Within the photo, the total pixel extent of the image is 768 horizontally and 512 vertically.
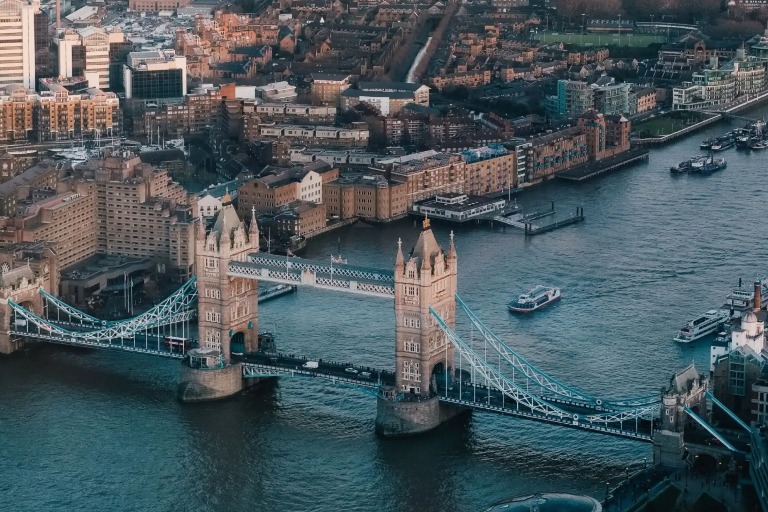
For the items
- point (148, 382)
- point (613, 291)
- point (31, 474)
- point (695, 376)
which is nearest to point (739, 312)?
point (613, 291)

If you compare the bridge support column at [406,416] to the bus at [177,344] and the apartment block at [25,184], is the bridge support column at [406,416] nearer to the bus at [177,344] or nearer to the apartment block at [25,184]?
the bus at [177,344]

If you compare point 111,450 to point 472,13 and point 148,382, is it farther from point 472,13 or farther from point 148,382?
point 472,13

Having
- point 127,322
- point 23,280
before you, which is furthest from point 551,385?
point 23,280

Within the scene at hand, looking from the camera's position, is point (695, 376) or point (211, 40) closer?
point (695, 376)

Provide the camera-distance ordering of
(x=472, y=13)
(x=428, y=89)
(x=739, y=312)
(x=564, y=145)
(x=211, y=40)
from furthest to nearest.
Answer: (x=472, y=13), (x=211, y=40), (x=428, y=89), (x=564, y=145), (x=739, y=312)

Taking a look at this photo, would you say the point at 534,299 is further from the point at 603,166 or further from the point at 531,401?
the point at 603,166

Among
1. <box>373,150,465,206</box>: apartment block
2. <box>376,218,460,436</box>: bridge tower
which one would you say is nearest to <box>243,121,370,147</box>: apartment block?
<box>373,150,465,206</box>: apartment block
